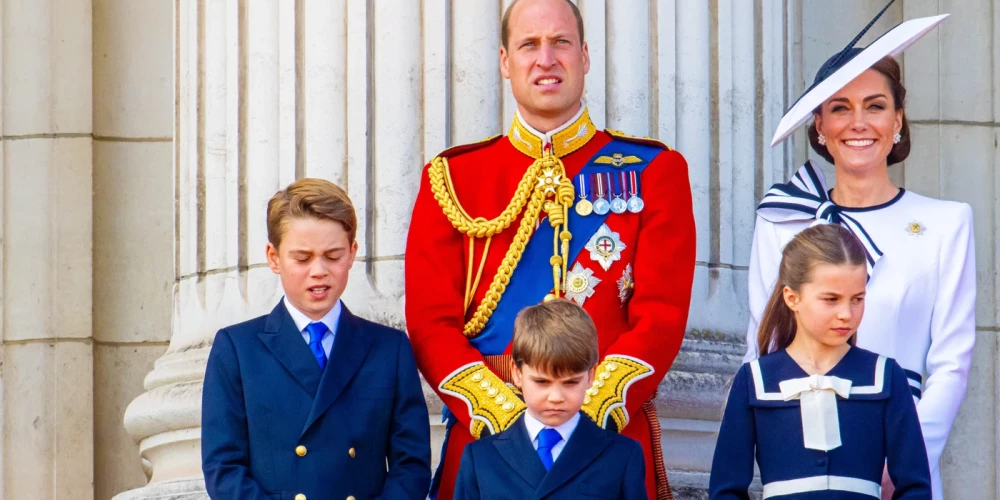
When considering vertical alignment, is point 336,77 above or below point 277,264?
above

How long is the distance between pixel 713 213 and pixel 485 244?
1.35m

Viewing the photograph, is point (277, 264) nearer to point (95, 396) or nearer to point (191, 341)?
point (191, 341)

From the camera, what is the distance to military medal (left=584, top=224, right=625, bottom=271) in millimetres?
5004

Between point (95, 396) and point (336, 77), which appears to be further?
point (95, 396)

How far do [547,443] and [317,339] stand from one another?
73cm

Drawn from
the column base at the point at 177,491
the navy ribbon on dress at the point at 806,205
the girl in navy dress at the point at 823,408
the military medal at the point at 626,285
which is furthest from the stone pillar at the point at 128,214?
the girl in navy dress at the point at 823,408

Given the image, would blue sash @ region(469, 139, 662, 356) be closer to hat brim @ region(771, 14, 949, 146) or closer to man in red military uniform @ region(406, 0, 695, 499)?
man in red military uniform @ region(406, 0, 695, 499)

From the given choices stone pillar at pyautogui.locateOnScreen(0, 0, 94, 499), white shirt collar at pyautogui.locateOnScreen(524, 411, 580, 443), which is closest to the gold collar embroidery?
white shirt collar at pyautogui.locateOnScreen(524, 411, 580, 443)

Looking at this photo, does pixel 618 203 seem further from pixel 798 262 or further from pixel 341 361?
pixel 341 361

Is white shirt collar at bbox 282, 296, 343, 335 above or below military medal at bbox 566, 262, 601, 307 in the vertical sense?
below

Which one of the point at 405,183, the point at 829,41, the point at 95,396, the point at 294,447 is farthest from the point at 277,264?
the point at 829,41

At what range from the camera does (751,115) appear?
→ 20.8 feet

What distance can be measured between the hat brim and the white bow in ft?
2.99

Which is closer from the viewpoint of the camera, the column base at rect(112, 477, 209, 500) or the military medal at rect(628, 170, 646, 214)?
the military medal at rect(628, 170, 646, 214)
